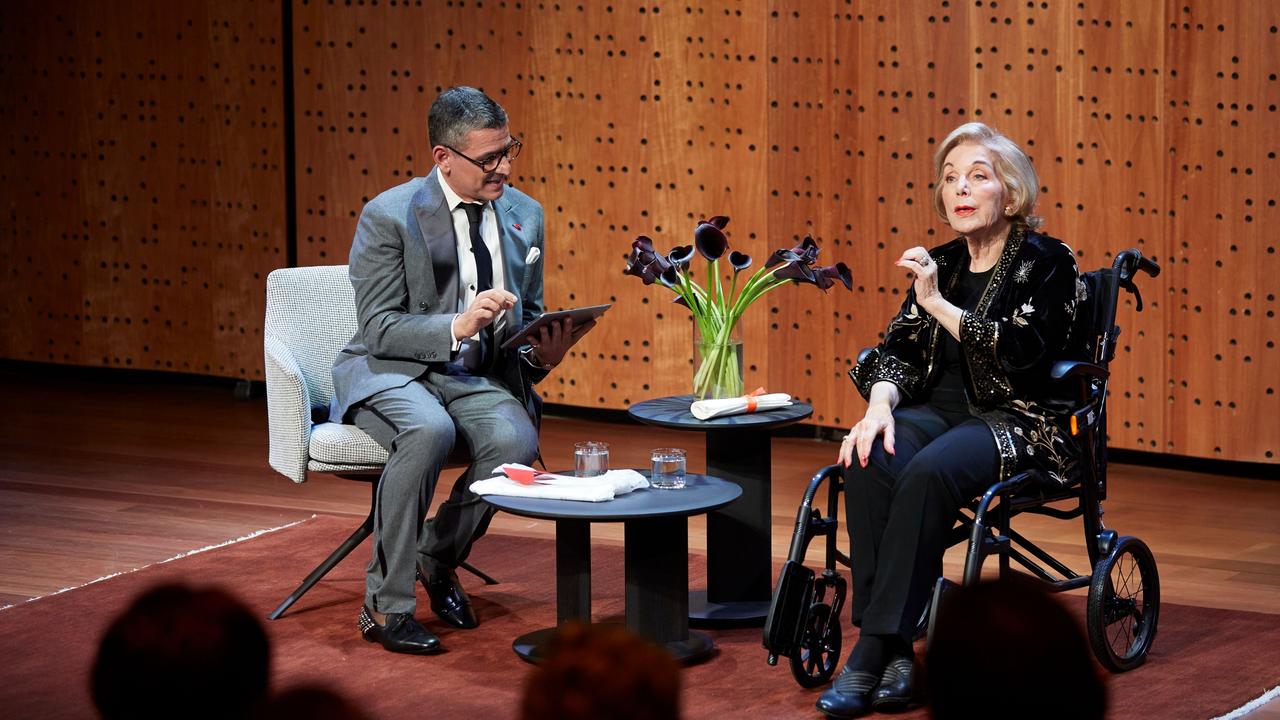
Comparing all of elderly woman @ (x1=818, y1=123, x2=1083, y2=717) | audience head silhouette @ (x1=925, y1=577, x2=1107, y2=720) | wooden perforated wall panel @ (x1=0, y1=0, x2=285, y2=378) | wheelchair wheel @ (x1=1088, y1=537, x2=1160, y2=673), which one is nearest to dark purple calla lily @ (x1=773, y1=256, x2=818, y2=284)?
elderly woman @ (x1=818, y1=123, x2=1083, y2=717)

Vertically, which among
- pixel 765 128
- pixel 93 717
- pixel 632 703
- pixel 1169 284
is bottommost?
pixel 93 717

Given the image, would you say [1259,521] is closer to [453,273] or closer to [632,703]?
[453,273]

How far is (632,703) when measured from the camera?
1.47 metres

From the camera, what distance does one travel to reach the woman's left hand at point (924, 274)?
4004 millimetres

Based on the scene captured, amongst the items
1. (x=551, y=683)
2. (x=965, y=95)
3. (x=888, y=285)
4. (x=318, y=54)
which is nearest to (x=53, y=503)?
(x=318, y=54)

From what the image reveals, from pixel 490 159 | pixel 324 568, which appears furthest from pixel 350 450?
pixel 490 159

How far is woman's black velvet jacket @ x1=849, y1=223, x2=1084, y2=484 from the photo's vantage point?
393 centimetres

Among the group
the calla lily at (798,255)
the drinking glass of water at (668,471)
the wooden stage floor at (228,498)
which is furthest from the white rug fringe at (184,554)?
the calla lily at (798,255)

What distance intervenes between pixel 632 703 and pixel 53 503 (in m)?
4.81

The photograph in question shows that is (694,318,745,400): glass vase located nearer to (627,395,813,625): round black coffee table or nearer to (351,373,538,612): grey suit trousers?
(627,395,813,625): round black coffee table

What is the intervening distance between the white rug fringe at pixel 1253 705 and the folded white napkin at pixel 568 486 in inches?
55.3

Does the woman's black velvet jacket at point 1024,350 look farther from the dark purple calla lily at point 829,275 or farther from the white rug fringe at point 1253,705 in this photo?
the white rug fringe at point 1253,705

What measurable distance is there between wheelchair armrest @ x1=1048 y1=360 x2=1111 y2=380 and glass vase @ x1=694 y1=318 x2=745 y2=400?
0.89 meters

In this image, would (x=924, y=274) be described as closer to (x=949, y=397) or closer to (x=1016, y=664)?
(x=949, y=397)
